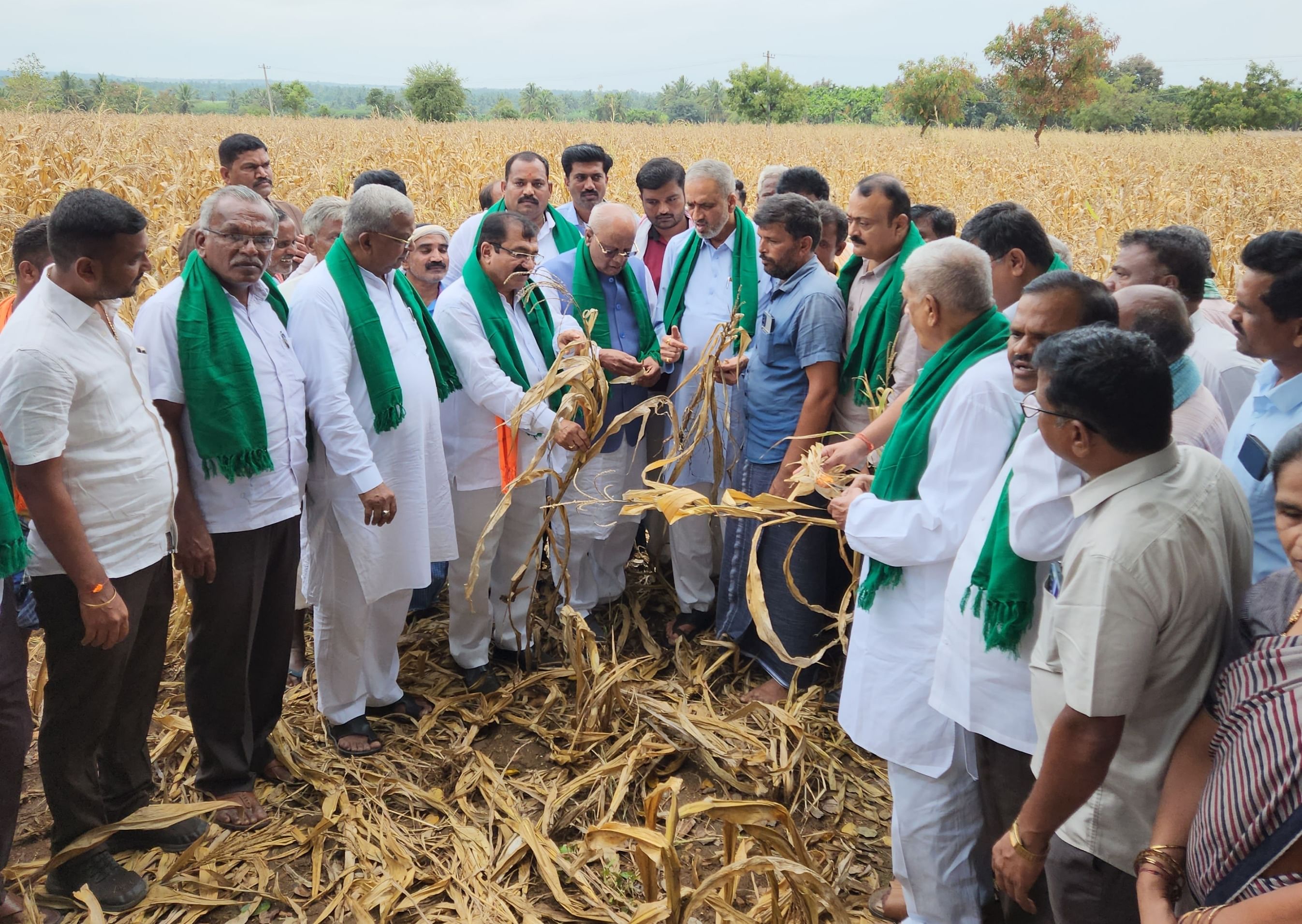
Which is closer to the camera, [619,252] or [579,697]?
[579,697]

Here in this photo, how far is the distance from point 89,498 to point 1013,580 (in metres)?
2.63

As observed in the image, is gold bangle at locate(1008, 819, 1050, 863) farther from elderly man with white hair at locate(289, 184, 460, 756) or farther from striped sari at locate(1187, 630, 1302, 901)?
elderly man with white hair at locate(289, 184, 460, 756)

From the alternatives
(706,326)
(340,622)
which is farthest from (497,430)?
(706,326)

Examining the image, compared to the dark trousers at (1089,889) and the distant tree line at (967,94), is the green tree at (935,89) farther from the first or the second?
the dark trousers at (1089,889)

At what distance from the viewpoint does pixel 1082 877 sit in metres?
2.00

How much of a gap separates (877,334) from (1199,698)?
232 cm

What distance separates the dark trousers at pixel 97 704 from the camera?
9.45 ft

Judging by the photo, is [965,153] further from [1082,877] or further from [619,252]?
[1082,877]

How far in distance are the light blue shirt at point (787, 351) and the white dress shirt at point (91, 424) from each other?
7.47ft

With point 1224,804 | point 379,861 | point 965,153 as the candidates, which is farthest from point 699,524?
point 965,153

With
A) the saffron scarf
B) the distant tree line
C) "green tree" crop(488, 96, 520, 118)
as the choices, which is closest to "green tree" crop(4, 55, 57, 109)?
the distant tree line

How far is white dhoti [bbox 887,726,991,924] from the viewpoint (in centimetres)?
263

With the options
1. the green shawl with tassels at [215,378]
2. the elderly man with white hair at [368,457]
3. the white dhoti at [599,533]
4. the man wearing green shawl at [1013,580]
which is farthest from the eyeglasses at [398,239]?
the man wearing green shawl at [1013,580]

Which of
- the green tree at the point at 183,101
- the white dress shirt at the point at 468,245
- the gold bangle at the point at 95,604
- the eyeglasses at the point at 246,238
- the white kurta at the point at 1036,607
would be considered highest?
the green tree at the point at 183,101
